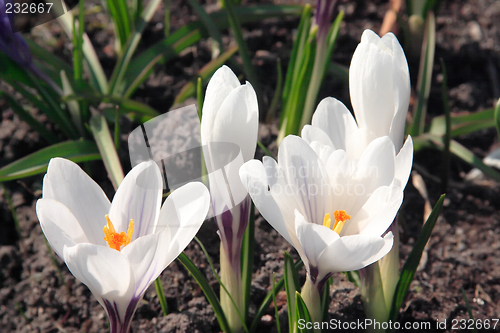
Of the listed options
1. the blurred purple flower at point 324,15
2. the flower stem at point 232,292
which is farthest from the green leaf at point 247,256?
the blurred purple flower at point 324,15

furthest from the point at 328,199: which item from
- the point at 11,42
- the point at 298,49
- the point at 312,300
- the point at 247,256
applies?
the point at 11,42

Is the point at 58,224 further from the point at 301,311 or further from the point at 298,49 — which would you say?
the point at 298,49

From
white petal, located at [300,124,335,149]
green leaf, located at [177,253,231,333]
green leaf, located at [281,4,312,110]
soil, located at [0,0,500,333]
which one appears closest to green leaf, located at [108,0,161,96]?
soil, located at [0,0,500,333]

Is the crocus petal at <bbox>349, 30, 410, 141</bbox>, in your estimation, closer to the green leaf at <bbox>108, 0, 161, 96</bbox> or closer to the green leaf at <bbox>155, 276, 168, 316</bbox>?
the green leaf at <bbox>155, 276, 168, 316</bbox>

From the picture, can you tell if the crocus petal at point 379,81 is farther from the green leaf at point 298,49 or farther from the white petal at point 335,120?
the green leaf at point 298,49

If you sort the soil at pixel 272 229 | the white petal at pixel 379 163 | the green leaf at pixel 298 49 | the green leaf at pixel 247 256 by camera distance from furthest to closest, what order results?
1. the green leaf at pixel 298 49
2. the soil at pixel 272 229
3. the green leaf at pixel 247 256
4. the white petal at pixel 379 163
